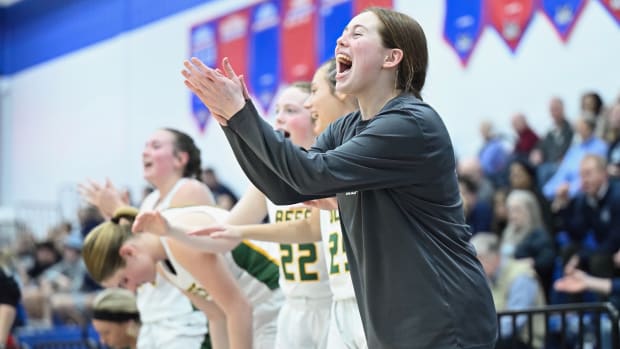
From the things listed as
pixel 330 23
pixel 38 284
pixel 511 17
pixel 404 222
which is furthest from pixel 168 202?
pixel 38 284

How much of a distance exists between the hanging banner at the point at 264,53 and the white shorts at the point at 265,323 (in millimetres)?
8433

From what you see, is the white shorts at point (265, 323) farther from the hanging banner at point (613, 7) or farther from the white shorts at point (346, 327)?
the hanging banner at point (613, 7)

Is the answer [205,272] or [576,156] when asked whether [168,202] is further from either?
[576,156]

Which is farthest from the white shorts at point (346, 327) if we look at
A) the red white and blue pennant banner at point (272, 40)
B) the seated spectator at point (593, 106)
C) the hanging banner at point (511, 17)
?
the red white and blue pennant banner at point (272, 40)

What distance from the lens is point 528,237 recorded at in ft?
25.1

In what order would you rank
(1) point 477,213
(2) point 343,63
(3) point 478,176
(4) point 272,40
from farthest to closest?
(4) point 272,40 → (3) point 478,176 → (1) point 477,213 → (2) point 343,63

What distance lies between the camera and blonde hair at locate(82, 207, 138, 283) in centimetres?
443

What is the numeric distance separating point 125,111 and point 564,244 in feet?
33.3

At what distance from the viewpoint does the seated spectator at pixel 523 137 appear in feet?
29.8

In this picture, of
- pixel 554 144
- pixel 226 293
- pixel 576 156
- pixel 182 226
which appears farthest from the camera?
pixel 554 144

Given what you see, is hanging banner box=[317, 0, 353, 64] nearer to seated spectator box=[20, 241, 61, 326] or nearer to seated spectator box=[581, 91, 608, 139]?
seated spectator box=[581, 91, 608, 139]

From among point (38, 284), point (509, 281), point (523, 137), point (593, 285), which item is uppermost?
point (523, 137)

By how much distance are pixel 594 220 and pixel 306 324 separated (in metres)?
3.91

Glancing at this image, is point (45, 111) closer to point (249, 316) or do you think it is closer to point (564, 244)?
point (564, 244)
